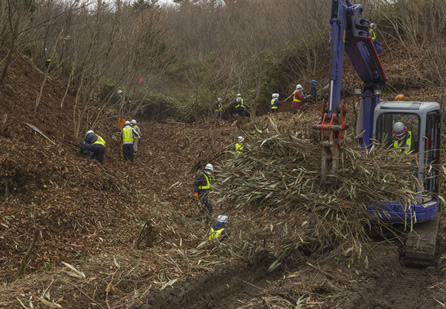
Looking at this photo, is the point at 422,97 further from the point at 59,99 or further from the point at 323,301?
the point at 323,301

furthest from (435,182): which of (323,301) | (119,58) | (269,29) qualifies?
(269,29)

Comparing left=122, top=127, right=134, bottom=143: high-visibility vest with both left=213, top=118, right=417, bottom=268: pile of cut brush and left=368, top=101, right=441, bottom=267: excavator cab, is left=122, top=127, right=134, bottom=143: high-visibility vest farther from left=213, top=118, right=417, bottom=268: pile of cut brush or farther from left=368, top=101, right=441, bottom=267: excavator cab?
left=368, top=101, right=441, bottom=267: excavator cab

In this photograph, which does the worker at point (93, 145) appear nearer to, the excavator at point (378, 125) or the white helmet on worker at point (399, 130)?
the excavator at point (378, 125)

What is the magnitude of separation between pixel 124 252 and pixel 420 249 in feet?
14.9

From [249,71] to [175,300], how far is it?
19719mm

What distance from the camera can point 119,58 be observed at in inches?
709

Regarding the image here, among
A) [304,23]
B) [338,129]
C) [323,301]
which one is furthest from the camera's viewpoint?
[304,23]

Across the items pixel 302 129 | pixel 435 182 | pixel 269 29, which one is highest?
pixel 269 29

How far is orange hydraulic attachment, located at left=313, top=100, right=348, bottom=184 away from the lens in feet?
22.1

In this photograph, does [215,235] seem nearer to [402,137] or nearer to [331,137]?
[331,137]

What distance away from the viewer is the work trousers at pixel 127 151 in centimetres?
1816

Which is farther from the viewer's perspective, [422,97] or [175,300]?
[422,97]

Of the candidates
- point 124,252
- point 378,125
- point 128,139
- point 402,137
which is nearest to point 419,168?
point 402,137

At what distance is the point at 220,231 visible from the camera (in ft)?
29.6
